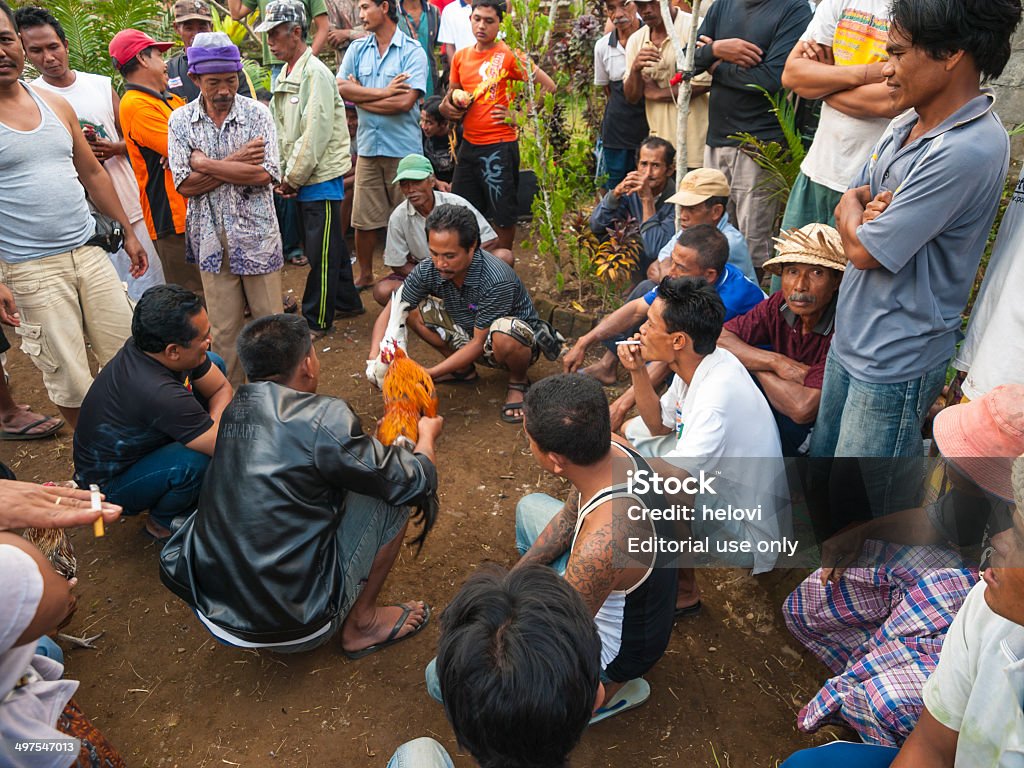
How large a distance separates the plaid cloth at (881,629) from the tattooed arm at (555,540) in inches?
39.2

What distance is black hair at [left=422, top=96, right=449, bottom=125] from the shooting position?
7.25 metres

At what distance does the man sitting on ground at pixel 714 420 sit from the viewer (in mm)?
3154

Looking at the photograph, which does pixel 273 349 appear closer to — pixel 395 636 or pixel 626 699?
pixel 395 636

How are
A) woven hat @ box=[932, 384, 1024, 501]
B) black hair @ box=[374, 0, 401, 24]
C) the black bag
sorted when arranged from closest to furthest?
woven hat @ box=[932, 384, 1024, 501] < the black bag < black hair @ box=[374, 0, 401, 24]

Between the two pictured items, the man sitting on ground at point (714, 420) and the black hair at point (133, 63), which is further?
the black hair at point (133, 63)

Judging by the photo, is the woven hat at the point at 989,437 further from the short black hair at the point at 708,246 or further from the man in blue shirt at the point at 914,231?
the short black hair at the point at 708,246

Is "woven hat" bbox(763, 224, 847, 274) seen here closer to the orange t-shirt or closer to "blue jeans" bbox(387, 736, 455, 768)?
"blue jeans" bbox(387, 736, 455, 768)

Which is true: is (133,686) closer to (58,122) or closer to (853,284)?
(58,122)

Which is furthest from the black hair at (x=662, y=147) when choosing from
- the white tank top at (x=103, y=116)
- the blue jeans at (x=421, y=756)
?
the blue jeans at (x=421, y=756)

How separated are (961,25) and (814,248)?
1.22 m

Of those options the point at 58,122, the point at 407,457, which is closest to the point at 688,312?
the point at 407,457

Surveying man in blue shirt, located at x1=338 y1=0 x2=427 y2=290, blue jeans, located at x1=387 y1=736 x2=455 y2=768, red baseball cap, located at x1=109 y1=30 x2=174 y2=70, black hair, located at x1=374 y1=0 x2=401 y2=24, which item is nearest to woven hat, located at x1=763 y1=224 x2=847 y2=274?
blue jeans, located at x1=387 y1=736 x2=455 y2=768

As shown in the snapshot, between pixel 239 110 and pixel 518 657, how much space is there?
420 centimetres

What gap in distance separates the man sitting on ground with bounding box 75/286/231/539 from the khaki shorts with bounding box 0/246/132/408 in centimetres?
99
